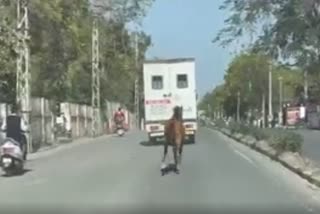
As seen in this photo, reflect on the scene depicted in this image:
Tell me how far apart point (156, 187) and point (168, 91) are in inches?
885

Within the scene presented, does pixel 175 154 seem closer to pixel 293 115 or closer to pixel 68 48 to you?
pixel 68 48

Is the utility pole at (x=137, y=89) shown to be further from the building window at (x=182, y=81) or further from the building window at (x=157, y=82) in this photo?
the building window at (x=182, y=81)

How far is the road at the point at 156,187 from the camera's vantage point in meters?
15.8

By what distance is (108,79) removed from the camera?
82438 mm

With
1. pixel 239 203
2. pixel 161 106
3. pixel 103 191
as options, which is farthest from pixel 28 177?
pixel 161 106

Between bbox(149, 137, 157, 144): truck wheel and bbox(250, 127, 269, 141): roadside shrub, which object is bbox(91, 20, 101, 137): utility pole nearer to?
bbox(149, 137, 157, 144): truck wheel

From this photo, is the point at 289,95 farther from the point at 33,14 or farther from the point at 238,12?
the point at 238,12

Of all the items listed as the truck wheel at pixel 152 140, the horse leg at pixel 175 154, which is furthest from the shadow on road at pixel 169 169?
the truck wheel at pixel 152 140

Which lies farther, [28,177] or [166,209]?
[28,177]

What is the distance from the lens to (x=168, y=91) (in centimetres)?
4184

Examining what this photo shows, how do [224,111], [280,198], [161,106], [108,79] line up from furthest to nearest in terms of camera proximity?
[224,111] → [108,79] → [161,106] → [280,198]

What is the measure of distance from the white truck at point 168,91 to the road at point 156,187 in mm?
10923

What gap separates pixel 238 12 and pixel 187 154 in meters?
13.1

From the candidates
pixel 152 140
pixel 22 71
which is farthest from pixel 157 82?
pixel 22 71
